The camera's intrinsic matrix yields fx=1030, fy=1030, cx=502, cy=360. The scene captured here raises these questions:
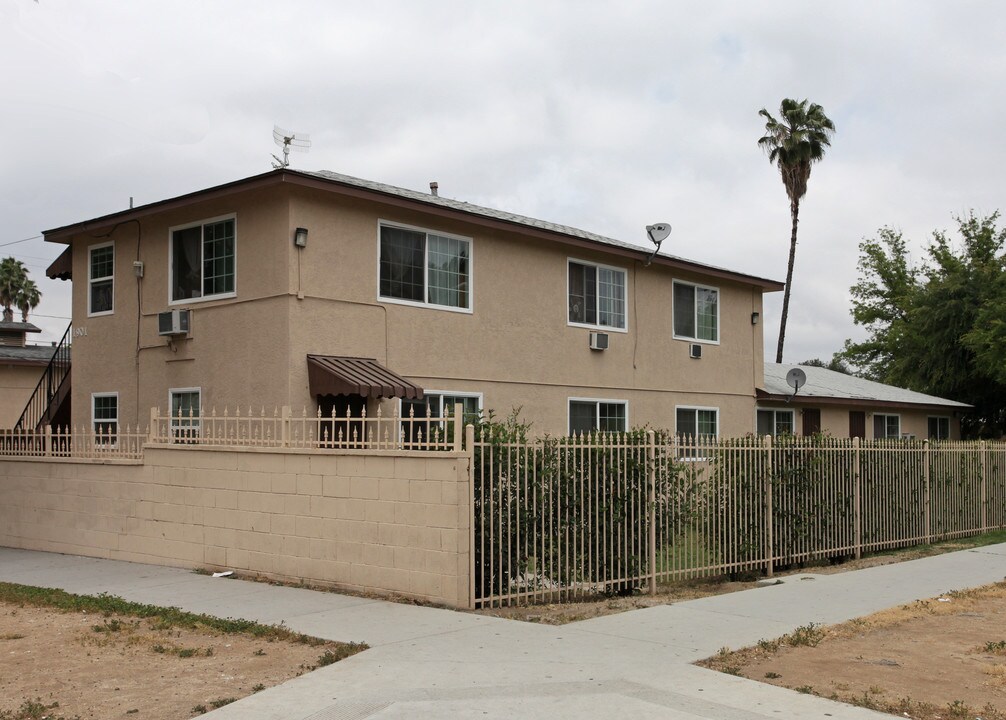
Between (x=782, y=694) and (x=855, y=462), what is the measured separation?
8658 millimetres

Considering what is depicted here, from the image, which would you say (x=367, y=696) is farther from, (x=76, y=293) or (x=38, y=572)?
(x=76, y=293)

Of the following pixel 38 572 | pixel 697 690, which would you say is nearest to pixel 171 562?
pixel 38 572

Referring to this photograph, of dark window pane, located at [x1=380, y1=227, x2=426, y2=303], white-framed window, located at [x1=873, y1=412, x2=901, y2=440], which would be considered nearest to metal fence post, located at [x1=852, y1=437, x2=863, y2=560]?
dark window pane, located at [x1=380, y1=227, x2=426, y2=303]

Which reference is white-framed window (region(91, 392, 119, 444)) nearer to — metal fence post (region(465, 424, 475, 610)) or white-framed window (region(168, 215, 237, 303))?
white-framed window (region(168, 215, 237, 303))

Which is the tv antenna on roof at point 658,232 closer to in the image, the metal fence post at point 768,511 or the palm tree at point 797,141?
the metal fence post at point 768,511

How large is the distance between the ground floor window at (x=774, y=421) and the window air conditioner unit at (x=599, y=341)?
24.9ft

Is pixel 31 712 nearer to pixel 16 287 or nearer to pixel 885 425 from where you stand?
pixel 885 425

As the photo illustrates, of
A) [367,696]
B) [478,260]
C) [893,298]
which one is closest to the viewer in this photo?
[367,696]

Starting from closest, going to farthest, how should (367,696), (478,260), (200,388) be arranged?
1. (367,696)
2. (200,388)
3. (478,260)

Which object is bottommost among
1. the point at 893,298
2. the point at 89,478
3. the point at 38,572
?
the point at 38,572

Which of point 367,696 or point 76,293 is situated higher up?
point 76,293

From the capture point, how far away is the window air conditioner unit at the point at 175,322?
15.9 metres

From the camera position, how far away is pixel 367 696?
6973 mm

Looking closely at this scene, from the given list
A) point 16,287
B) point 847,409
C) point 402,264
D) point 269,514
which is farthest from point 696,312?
point 16,287
